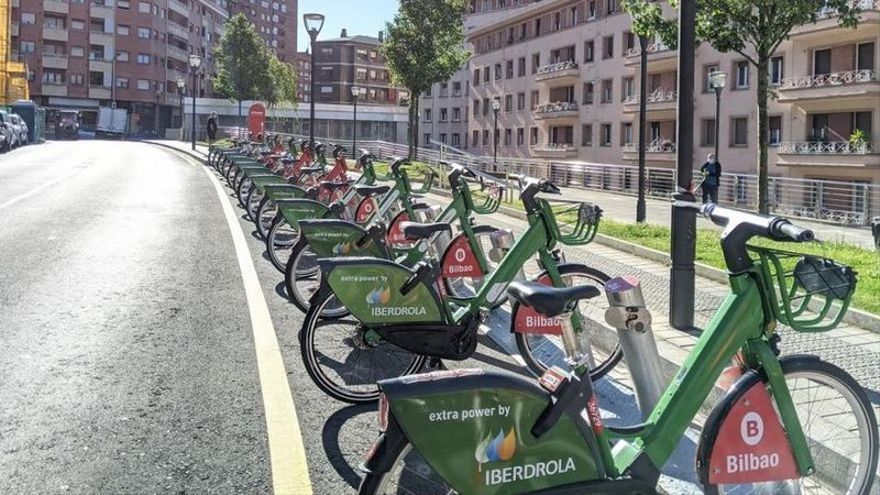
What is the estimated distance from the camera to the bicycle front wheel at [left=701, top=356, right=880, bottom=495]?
3109 mm

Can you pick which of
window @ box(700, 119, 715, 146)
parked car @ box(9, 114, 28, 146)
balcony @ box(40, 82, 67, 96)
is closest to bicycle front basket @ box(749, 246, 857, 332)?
window @ box(700, 119, 715, 146)

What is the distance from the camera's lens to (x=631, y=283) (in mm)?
3383

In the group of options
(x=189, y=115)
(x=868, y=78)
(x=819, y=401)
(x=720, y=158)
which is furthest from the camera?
(x=189, y=115)

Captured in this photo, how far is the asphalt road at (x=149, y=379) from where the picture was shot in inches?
146

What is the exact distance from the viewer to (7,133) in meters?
Result: 38.6

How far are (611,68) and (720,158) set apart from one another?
11.9 meters

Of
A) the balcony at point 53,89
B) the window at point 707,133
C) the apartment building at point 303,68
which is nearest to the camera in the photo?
the window at point 707,133

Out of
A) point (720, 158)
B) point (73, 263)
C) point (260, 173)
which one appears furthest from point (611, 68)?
point (73, 263)

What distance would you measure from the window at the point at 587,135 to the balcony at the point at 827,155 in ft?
54.4

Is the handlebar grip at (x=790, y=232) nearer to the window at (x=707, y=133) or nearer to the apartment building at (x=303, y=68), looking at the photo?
the window at (x=707, y=133)

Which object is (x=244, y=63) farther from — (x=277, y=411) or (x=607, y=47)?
(x=277, y=411)

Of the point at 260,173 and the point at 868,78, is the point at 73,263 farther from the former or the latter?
the point at 868,78

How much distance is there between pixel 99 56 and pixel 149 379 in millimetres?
92841

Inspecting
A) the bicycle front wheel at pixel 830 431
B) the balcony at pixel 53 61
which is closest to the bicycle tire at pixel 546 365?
the bicycle front wheel at pixel 830 431
